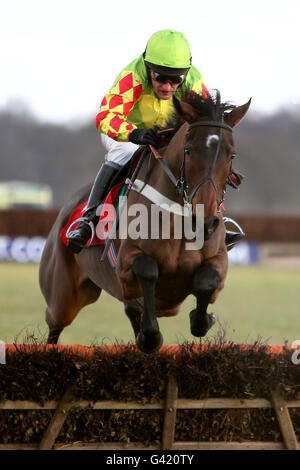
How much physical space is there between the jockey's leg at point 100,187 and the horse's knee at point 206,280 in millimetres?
1050

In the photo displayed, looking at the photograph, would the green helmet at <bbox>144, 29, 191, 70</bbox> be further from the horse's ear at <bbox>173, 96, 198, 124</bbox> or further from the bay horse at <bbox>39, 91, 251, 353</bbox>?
the horse's ear at <bbox>173, 96, 198, 124</bbox>

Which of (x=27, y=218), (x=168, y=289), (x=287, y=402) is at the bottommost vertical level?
(x=287, y=402)

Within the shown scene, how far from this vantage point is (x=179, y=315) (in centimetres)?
1074

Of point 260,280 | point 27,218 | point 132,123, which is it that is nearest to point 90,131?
point 27,218

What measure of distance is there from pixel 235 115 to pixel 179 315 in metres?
7.59

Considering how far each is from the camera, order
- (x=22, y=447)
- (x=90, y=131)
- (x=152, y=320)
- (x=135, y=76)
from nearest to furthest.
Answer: (x=22, y=447), (x=152, y=320), (x=135, y=76), (x=90, y=131)

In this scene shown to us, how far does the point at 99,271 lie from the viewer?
14.2 feet

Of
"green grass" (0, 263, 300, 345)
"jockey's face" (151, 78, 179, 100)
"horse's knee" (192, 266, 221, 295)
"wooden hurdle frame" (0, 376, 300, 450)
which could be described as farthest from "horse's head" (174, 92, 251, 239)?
"green grass" (0, 263, 300, 345)

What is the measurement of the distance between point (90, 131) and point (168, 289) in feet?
143

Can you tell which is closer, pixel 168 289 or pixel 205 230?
pixel 205 230

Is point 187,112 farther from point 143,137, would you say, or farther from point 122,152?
point 122,152

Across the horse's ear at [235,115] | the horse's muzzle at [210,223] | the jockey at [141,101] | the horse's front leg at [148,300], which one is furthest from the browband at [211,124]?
the horse's front leg at [148,300]

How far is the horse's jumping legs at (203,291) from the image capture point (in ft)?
11.2

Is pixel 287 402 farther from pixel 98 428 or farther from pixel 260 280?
pixel 260 280
